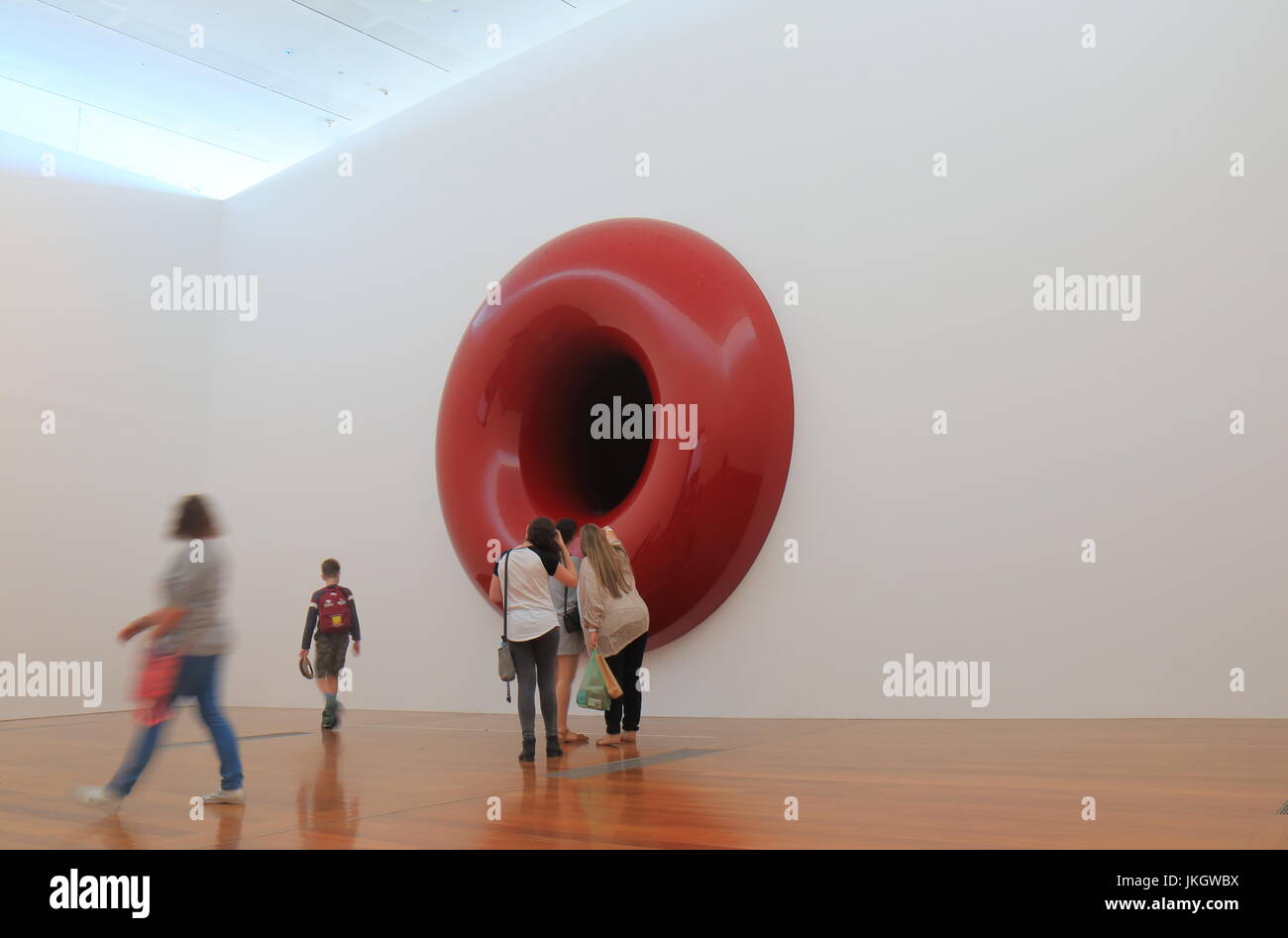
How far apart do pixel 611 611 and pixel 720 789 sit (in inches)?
63.4

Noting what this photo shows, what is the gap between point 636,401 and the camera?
7449mm

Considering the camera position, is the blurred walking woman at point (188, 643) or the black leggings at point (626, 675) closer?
the blurred walking woman at point (188, 643)

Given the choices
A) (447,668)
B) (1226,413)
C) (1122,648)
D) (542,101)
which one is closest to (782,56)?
(542,101)

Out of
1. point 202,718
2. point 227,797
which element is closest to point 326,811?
point 227,797

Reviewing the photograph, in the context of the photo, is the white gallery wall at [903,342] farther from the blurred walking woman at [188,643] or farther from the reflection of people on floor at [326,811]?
the blurred walking woman at [188,643]

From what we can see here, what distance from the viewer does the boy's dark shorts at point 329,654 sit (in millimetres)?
6090

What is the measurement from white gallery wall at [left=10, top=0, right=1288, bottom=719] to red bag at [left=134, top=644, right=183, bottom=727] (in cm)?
351

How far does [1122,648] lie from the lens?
199 inches

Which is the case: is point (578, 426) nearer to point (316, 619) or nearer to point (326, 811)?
point (316, 619)

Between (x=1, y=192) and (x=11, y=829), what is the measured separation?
6742 millimetres

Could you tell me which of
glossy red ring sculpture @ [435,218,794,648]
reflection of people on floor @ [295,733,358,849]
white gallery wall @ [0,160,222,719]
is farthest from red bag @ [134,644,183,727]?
white gallery wall @ [0,160,222,719]

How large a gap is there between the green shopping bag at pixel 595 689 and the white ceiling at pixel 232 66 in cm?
468

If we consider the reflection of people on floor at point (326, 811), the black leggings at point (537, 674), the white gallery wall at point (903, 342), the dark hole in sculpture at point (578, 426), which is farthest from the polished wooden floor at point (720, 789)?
the dark hole in sculpture at point (578, 426)

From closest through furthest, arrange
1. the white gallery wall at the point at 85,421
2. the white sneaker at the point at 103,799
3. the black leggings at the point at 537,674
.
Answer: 1. the white sneaker at the point at 103,799
2. the black leggings at the point at 537,674
3. the white gallery wall at the point at 85,421
